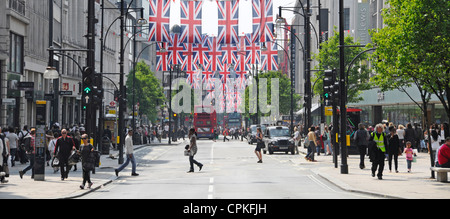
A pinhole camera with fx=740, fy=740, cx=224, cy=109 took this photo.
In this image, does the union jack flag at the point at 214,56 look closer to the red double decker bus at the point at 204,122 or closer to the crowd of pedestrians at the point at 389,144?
the red double decker bus at the point at 204,122

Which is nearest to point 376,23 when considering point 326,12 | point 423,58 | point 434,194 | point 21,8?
point 326,12

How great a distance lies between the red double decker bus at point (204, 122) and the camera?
8569cm

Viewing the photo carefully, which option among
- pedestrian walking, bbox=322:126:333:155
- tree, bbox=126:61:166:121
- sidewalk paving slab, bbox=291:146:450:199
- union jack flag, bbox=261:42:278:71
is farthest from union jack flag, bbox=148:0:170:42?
sidewalk paving slab, bbox=291:146:450:199

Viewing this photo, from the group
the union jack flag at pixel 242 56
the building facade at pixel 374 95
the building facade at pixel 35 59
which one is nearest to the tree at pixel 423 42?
the building facade at pixel 35 59

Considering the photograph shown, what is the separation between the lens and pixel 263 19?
5697 cm

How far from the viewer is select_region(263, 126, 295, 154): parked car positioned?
1743 inches

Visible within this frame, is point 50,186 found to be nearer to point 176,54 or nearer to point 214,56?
point 176,54

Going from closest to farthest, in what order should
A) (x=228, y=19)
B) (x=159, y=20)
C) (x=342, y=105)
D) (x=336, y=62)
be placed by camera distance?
1. (x=342, y=105)
2. (x=336, y=62)
3. (x=159, y=20)
4. (x=228, y=19)

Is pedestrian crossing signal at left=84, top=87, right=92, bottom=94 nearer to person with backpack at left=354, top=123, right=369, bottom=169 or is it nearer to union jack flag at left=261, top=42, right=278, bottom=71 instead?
person with backpack at left=354, top=123, right=369, bottom=169

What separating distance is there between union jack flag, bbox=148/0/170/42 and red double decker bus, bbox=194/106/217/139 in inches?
1135

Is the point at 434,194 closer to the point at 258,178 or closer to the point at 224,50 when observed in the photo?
the point at 258,178

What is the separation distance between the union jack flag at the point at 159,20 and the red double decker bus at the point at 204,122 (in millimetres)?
28824

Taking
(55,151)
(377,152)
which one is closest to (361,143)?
(377,152)

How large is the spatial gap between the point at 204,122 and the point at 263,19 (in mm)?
30701
